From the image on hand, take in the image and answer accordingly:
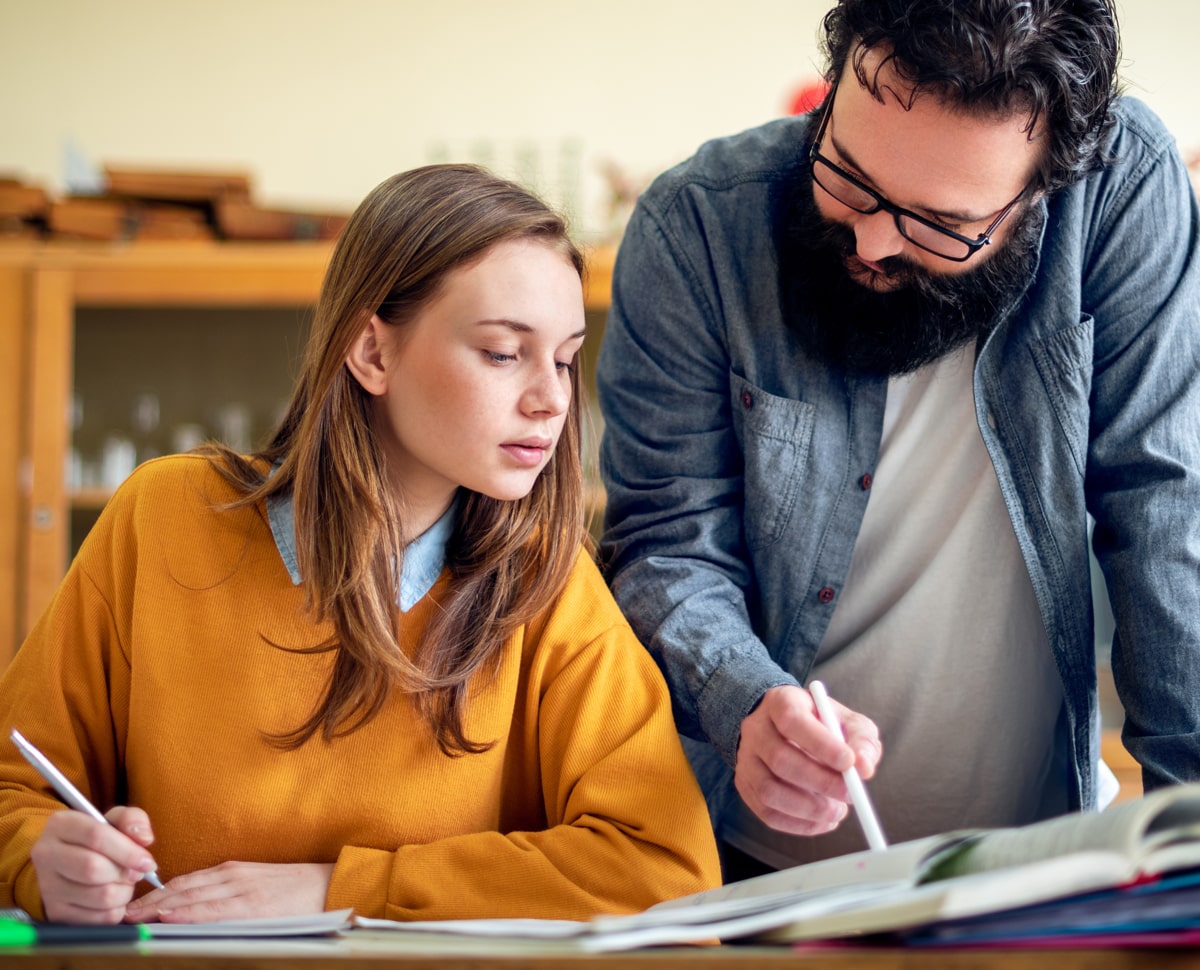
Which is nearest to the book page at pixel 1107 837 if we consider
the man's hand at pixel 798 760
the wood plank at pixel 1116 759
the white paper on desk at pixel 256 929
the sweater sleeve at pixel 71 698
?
the man's hand at pixel 798 760

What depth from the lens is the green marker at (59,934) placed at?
58 cm

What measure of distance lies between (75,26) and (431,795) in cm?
270

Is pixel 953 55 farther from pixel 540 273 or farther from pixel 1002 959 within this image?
pixel 1002 959

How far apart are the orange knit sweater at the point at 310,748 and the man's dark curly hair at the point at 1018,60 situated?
571 millimetres

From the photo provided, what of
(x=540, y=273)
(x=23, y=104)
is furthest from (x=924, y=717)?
(x=23, y=104)

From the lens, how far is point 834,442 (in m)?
1.21

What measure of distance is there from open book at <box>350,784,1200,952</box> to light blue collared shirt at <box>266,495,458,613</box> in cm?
46

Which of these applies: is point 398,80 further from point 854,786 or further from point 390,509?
point 854,786

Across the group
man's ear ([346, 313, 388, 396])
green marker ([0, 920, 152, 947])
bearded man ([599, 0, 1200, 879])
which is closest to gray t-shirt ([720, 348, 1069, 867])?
bearded man ([599, 0, 1200, 879])

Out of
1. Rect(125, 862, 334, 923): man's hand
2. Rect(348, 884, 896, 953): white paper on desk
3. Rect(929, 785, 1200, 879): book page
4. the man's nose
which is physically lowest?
Rect(125, 862, 334, 923): man's hand

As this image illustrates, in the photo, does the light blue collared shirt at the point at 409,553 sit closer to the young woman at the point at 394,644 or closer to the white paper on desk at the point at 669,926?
the young woman at the point at 394,644

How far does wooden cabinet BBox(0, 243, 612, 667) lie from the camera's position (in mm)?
2494

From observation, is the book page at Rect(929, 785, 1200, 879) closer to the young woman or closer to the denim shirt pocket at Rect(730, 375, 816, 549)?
the young woman

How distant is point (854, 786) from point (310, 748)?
47cm
